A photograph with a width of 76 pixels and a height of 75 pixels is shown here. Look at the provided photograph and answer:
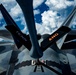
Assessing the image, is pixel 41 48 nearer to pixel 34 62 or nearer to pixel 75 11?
Answer: pixel 34 62

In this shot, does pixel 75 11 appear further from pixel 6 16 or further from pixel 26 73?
pixel 26 73

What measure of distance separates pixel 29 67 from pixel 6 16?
3.11 meters

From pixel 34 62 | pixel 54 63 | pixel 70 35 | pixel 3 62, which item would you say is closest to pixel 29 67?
pixel 34 62

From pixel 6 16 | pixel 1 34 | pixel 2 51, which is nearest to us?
pixel 6 16

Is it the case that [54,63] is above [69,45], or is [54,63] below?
above

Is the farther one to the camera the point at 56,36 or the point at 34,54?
the point at 56,36

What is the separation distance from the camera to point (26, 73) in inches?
446

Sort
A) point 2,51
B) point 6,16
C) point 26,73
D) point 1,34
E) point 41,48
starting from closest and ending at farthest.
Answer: point 41,48 → point 26,73 → point 6,16 → point 2,51 → point 1,34

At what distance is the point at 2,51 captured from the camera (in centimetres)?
1509

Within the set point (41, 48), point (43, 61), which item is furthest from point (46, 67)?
point (41, 48)

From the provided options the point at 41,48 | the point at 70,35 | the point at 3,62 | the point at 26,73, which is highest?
the point at 41,48

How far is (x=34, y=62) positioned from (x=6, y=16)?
300 centimetres

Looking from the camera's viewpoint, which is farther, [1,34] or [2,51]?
[1,34]

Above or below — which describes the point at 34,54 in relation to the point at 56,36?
below
